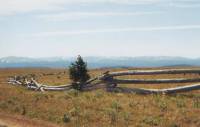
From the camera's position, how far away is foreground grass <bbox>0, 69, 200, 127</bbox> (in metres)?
19.1

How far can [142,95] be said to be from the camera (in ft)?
86.5

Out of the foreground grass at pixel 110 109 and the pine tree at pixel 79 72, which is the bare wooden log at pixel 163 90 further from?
the pine tree at pixel 79 72

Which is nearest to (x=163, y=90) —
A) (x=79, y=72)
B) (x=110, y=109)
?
(x=110, y=109)

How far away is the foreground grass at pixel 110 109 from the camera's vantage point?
754 inches

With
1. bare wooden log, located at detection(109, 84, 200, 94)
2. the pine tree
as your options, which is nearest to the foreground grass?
bare wooden log, located at detection(109, 84, 200, 94)

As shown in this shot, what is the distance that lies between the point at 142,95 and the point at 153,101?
3.12 metres

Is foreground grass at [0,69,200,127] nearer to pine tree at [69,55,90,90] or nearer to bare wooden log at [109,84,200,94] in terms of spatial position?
bare wooden log at [109,84,200,94]

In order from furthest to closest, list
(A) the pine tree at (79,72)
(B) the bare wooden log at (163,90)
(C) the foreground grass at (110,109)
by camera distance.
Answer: (A) the pine tree at (79,72) < (B) the bare wooden log at (163,90) < (C) the foreground grass at (110,109)

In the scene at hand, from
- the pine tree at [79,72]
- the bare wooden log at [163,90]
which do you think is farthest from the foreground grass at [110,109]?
the pine tree at [79,72]

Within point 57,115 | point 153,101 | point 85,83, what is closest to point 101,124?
point 57,115

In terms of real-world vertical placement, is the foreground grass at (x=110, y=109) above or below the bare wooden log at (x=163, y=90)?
below

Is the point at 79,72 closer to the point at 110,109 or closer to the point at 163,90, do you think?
the point at 163,90

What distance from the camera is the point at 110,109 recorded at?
22047 mm

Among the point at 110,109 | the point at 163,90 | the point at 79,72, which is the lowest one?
the point at 110,109
